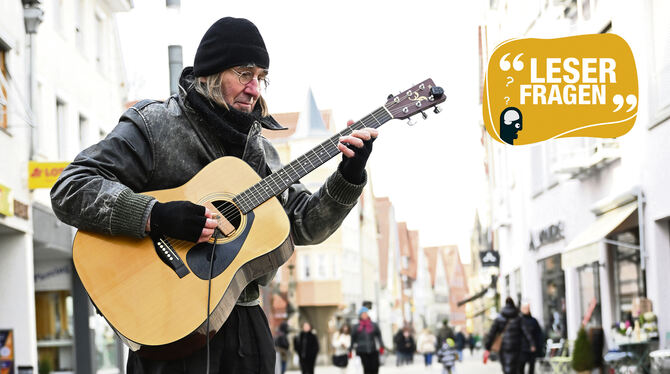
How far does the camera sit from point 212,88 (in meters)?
3.58

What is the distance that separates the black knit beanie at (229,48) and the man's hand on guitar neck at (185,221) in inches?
18.5

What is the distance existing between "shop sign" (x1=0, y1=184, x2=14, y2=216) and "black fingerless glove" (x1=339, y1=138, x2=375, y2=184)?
14255 mm

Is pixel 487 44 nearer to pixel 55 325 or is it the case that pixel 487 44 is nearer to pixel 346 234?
pixel 55 325

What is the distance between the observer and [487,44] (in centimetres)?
3947

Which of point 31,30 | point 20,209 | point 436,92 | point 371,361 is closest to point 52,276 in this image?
point 20,209

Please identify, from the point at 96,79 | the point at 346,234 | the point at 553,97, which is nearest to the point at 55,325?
the point at 96,79

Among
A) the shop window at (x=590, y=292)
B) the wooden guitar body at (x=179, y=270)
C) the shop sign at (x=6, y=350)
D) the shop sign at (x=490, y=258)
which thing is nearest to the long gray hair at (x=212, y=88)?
the wooden guitar body at (x=179, y=270)

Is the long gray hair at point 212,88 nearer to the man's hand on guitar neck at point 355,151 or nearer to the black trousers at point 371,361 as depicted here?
the man's hand on guitar neck at point 355,151

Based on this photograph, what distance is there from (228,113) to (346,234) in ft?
219

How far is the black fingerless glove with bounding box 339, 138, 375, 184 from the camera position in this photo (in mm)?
3488

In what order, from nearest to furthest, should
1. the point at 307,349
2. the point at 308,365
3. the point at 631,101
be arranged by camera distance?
the point at 631,101, the point at 308,365, the point at 307,349

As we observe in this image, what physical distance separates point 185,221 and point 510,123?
284 inches

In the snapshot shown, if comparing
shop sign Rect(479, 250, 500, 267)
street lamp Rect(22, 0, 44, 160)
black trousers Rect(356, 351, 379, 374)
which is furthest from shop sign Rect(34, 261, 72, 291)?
Answer: shop sign Rect(479, 250, 500, 267)

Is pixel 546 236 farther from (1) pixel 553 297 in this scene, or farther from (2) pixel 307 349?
(2) pixel 307 349
